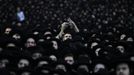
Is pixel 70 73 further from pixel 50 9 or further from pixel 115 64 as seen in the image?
pixel 50 9

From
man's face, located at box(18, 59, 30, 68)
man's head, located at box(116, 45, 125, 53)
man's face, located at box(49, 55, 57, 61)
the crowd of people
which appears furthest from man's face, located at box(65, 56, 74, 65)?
man's head, located at box(116, 45, 125, 53)

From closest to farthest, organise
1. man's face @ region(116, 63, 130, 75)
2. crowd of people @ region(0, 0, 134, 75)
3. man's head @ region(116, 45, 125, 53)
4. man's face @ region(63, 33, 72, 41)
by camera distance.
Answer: man's face @ region(116, 63, 130, 75)
crowd of people @ region(0, 0, 134, 75)
man's head @ region(116, 45, 125, 53)
man's face @ region(63, 33, 72, 41)

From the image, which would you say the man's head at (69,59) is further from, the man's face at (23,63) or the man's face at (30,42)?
the man's face at (23,63)

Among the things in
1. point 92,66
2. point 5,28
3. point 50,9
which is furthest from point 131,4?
point 92,66

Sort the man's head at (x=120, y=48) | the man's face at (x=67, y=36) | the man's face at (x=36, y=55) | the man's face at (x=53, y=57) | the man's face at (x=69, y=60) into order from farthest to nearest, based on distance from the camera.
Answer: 1. the man's face at (x=67, y=36)
2. the man's head at (x=120, y=48)
3. the man's face at (x=69, y=60)
4. the man's face at (x=53, y=57)
5. the man's face at (x=36, y=55)

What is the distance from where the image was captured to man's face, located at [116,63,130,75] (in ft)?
37.7

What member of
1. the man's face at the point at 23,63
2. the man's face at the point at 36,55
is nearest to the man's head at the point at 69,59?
the man's face at the point at 36,55

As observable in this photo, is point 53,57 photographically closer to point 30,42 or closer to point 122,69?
point 30,42

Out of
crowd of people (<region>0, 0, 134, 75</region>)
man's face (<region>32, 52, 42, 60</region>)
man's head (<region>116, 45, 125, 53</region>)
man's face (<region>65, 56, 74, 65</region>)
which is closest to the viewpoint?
crowd of people (<region>0, 0, 134, 75</region>)

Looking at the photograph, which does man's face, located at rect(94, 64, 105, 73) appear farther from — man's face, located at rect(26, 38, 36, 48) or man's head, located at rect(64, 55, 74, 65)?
man's face, located at rect(26, 38, 36, 48)

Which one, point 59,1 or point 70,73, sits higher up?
point 59,1

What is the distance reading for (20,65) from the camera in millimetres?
12820

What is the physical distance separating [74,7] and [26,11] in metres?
2.01

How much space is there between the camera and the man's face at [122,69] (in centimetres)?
1148
